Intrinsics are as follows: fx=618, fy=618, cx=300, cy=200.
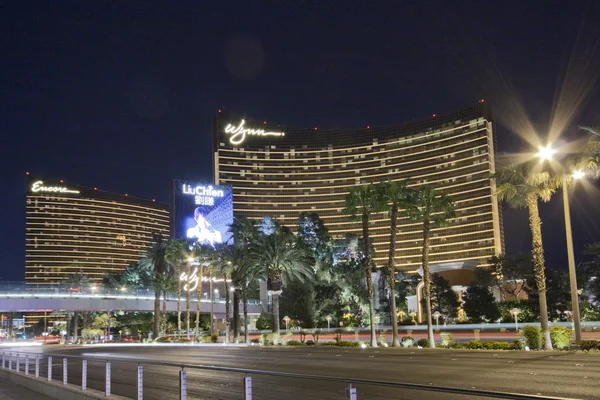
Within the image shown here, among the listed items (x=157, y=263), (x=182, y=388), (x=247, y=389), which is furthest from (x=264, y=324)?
(x=247, y=389)

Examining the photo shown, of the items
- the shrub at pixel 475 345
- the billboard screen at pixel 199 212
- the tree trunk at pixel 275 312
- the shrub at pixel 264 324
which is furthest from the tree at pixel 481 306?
the billboard screen at pixel 199 212

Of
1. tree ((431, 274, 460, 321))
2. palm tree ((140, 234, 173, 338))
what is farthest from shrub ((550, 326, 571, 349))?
tree ((431, 274, 460, 321))

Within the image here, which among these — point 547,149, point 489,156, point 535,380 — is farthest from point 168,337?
point 489,156

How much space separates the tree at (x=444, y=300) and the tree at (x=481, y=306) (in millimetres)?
8544

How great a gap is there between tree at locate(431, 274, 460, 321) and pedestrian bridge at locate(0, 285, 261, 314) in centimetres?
3484

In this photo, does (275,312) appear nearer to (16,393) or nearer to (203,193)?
(16,393)

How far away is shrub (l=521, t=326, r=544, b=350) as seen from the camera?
116 feet

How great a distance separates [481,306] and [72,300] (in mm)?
55306

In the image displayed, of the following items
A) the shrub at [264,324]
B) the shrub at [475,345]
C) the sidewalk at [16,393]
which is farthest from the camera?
the shrub at [264,324]

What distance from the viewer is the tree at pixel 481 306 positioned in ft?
273

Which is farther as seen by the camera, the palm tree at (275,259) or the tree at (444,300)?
the tree at (444,300)

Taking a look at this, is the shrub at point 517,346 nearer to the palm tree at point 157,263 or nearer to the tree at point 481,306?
the tree at point 481,306

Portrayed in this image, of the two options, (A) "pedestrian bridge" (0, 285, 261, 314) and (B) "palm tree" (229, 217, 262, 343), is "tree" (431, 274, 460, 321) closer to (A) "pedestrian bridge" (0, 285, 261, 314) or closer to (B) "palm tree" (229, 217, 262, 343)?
(A) "pedestrian bridge" (0, 285, 261, 314)

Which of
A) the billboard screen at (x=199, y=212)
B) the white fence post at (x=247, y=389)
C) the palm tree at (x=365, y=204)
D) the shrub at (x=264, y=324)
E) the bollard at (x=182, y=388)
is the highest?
the billboard screen at (x=199, y=212)
